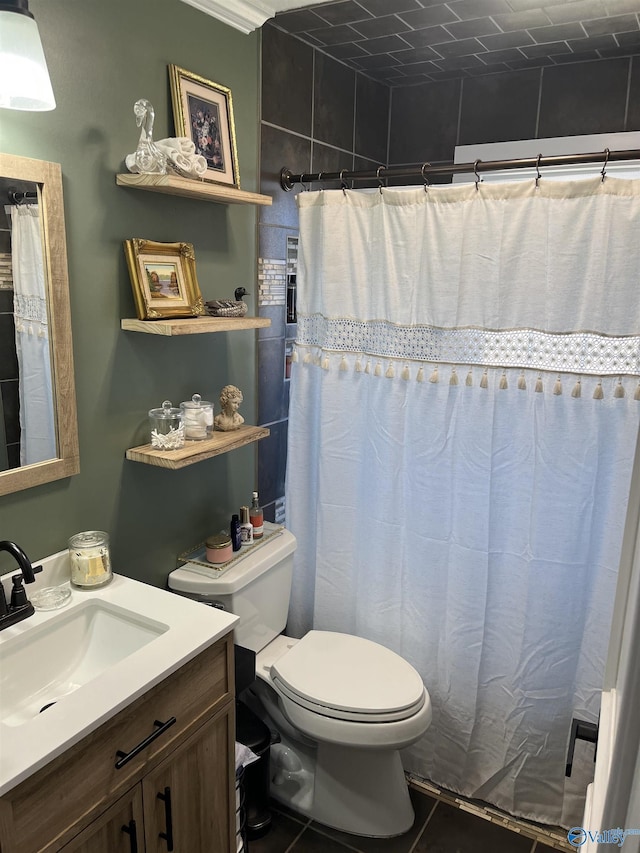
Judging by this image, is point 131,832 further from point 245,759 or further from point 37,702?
point 245,759

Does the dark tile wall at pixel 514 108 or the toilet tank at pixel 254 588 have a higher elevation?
the dark tile wall at pixel 514 108

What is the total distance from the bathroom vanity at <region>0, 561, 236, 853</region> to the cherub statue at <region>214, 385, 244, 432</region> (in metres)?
0.57

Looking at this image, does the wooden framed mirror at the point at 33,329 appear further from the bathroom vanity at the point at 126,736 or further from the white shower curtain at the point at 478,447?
the white shower curtain at the point at 478,447

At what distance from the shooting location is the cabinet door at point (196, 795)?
4.58 ft

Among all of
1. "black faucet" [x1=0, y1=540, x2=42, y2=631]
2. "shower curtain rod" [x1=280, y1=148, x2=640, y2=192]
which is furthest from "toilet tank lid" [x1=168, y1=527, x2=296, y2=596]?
"shower curtain rod" [x1=280, y1=148, x2=640, y2=192]

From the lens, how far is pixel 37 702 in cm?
143

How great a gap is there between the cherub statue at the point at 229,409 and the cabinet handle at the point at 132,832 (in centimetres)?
108

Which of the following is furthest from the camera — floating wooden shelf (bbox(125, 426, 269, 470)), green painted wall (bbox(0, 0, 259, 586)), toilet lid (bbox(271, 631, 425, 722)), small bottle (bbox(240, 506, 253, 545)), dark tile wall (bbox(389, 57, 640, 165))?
dark tile wall (bbox(389, 57, 640, 165))

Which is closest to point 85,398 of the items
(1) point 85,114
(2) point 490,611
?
(1) point 85,114

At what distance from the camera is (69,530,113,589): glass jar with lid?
5.29 feet

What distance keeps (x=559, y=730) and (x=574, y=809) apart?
0.26 metres

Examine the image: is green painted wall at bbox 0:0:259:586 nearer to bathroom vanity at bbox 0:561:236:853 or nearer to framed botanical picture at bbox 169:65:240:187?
framed botanical picture at bbox 169:65:240:187

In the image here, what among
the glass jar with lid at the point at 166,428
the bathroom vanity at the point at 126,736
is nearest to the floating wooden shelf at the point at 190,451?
the glass jar with lid at the point at 166,428

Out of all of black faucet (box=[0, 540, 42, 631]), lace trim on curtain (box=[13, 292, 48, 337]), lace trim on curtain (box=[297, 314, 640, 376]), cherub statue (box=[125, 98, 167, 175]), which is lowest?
black faucet (box=[0, 540, 42, 631])
